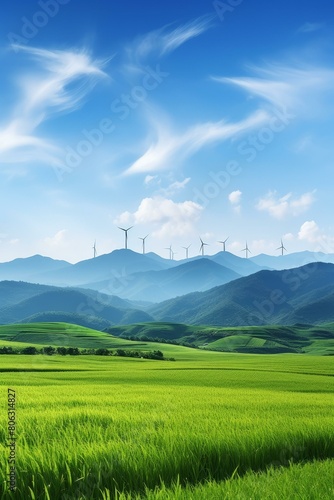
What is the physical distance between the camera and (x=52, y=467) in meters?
7.35

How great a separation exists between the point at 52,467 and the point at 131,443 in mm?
1834

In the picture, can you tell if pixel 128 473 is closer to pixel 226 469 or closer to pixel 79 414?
pixel 226 469

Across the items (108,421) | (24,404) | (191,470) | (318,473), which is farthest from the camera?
(24,404)

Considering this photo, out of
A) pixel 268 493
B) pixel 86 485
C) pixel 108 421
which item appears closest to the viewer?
pixel 268 493

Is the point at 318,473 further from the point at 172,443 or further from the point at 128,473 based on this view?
the point at 128,473

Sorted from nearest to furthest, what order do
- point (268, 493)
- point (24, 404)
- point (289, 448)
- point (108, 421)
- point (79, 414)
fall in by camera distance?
1. point (268, 493)
2. point (289, 448)
3. point (108, 421)
4. point (79, 414)
5. point (24, 404)

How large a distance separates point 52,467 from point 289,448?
524cm

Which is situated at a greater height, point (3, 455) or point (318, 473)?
point (3, 455)

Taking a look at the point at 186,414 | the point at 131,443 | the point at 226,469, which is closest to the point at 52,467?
the point at 131,443

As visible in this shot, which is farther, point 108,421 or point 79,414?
point 79,414

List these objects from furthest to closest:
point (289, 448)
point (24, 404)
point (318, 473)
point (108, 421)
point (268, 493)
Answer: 1. point (24, 404)
2. point (108, 421)
3. point (289, 448)
4. point (318, 473)
5. point (268, 493)

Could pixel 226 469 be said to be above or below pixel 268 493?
below

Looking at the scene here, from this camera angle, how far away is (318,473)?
7719mm

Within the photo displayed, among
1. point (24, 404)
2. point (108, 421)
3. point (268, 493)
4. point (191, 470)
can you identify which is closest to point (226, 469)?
point (191, 470)
